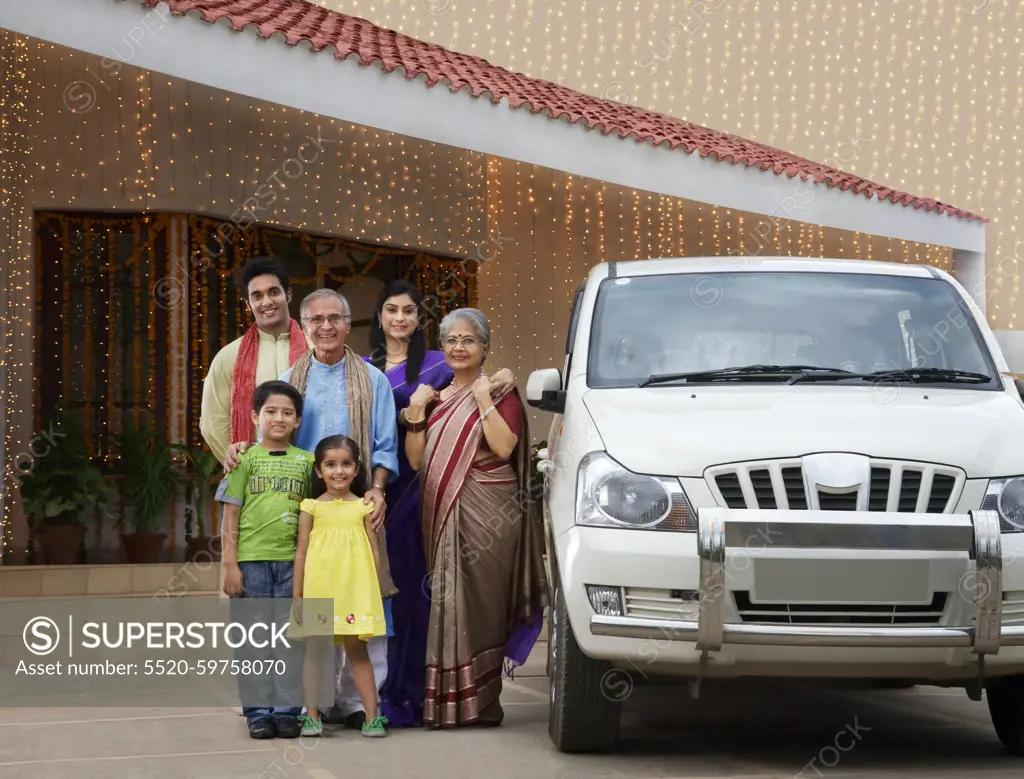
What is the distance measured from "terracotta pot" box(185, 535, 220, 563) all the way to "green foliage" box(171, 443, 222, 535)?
0.06 meters

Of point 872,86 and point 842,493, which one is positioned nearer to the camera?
point 842,493

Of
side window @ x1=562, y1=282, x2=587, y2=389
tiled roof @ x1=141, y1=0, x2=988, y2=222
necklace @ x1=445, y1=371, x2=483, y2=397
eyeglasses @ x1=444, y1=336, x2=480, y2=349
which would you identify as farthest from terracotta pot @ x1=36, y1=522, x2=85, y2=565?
side window @ x1=562, y1=282, x2=587, y2=389

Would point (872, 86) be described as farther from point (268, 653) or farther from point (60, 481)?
point (268, 653)

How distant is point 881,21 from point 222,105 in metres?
8.82

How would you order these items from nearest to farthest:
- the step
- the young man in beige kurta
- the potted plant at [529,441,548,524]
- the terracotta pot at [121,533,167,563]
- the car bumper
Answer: the car bumper
the young man in beige kurta
the potted plant at [529,441,548,524]
the step
the terracotta pot at [121,533,167,563]

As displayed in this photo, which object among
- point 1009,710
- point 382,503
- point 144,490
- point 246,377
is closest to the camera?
point 1009,710

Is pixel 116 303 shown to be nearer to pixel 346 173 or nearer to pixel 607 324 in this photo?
pixel 346 173

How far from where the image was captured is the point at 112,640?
25.7 feet

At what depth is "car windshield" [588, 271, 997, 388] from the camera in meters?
5.73

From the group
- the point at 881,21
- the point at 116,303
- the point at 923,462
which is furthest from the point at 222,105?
the point at 881,21

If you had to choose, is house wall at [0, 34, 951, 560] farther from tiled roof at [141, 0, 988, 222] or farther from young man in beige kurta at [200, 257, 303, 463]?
young man in beige kurta at [200, 257, 303, 463]

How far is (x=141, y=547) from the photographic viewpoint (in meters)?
10.6

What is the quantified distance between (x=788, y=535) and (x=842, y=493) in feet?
0.85

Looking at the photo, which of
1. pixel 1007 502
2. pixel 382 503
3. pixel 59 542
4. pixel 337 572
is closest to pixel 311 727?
pixel 337 572
